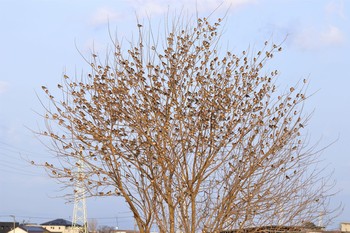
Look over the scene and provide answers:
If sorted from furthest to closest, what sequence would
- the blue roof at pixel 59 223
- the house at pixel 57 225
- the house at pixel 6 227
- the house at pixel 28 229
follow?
the blue roof at pixel 59 223 → the house at pixel 57 225 → the house at pixel 6 227 → the house at pixel 28 229

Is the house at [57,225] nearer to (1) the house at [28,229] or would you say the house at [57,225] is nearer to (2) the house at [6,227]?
(1) the house at [28,229]

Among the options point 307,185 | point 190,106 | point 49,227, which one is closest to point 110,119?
point 190,106

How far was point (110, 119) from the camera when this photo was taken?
1111 cm

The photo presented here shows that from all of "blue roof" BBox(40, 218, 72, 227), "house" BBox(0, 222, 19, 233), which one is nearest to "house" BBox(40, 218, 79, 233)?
"blue roof" BBox(40, 218, 72, 227)

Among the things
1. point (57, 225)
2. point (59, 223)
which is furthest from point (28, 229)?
point (59, 223)

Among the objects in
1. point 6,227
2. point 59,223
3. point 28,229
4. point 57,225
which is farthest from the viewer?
point 59,223

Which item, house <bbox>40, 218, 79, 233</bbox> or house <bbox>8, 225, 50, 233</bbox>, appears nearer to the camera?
house <bbox>8, 225, 50, 233</bbox>

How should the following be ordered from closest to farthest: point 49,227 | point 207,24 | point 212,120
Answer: point 212,120
point 207,24
point 49,227

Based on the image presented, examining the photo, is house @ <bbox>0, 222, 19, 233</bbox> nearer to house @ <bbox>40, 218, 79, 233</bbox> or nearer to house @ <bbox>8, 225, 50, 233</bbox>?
house @ <bbox>8, 225, 50, 233</bbox>

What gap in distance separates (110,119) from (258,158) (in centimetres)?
244

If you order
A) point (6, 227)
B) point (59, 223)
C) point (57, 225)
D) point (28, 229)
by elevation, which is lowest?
point (6, 227)

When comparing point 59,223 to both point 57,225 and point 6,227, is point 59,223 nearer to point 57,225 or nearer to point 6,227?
point 57,225

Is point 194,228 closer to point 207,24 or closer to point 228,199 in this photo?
point 228,199

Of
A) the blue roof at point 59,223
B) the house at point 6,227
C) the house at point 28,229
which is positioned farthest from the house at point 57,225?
the house at point 6,227
